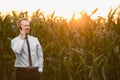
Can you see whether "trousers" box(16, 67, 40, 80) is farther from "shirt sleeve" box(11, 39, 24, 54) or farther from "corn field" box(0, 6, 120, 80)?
"corn field" box(0, 6, 120, 80)

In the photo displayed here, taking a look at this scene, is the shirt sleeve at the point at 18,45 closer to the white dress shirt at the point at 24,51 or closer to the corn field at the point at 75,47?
the white dress shirt at the point at 24,51

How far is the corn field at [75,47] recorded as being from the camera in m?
6.55

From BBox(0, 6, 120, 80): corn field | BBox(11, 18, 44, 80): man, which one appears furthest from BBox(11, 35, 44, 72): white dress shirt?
BBox(0, 6, 120, 80): corn field

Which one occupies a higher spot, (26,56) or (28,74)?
(26,56)

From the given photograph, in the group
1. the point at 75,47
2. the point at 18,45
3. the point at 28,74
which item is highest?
the point at 18,45

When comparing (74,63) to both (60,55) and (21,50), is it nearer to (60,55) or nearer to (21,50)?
(60,55)

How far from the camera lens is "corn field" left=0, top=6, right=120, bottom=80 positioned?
6.55 meters

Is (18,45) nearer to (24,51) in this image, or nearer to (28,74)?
(24,51)

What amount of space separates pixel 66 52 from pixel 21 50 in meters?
2.22

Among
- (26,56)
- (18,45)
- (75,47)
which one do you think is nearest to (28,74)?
(26,56)

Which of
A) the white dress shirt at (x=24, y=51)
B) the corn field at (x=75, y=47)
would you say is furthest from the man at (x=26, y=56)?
the corn field at (x=75, y=47)

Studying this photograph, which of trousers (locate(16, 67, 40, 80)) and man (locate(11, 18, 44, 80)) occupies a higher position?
man (locate(11, 18, 44, 80))

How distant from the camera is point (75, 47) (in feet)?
23.1

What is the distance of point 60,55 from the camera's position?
23.3ft
